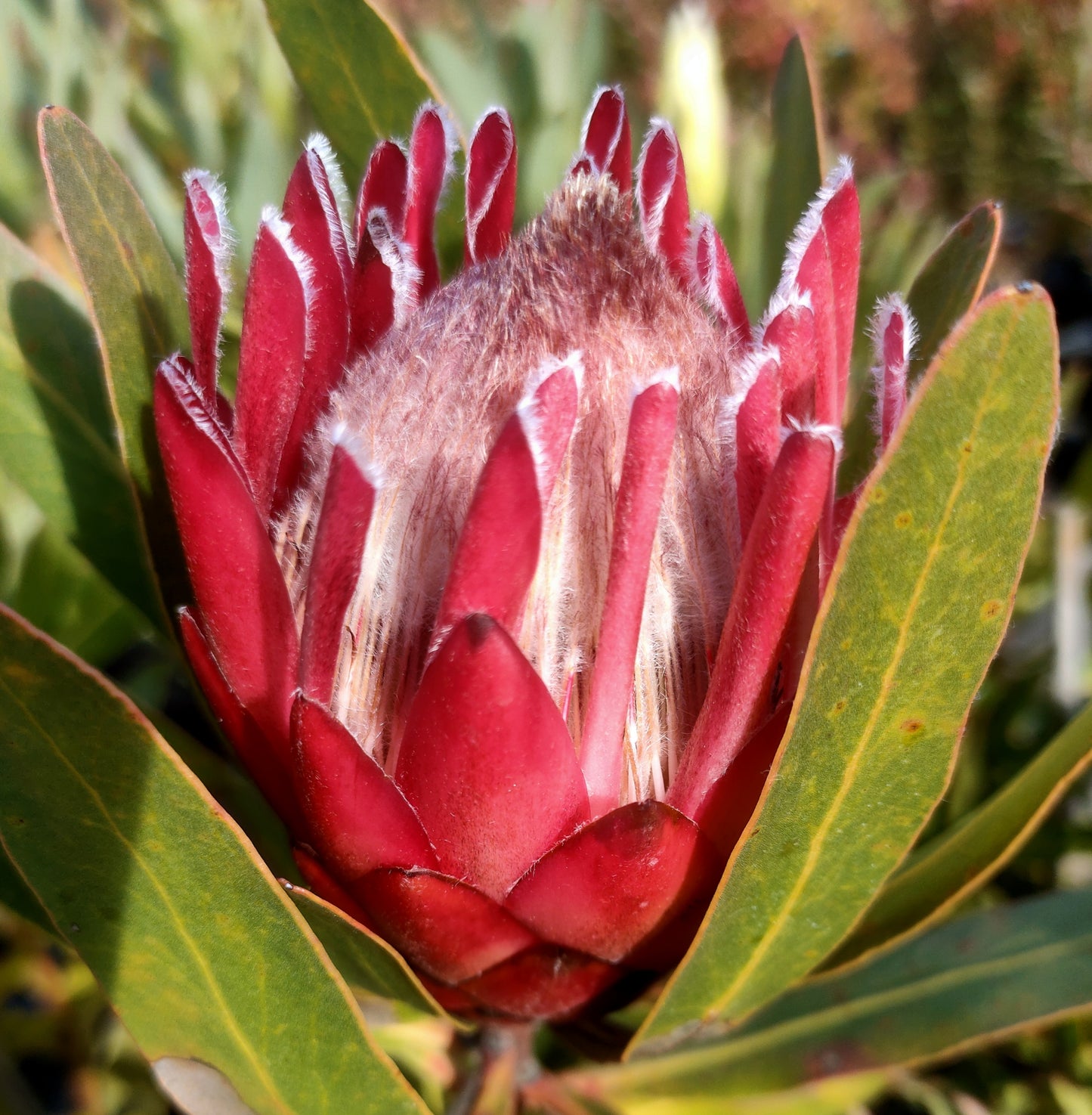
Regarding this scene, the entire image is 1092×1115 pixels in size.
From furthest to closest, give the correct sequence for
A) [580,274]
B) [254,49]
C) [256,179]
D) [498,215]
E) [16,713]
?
[254,49] < [256,179] < [498,215] < [580,274] < [16,713]

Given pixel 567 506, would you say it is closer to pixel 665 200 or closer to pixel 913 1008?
pixel 665 200

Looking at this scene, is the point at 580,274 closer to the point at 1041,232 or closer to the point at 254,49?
the point at 254,49

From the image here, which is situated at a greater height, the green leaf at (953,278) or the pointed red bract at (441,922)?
the green leaf at (953,278)

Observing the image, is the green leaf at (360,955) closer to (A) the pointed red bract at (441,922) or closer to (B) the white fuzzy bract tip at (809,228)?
(A) the pointed red bract at (441,922)

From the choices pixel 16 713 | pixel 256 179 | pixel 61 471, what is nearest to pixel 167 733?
pixel 61 471

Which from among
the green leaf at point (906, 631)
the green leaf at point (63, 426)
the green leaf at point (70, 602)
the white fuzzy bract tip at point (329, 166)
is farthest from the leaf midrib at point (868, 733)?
the green leaf at point (70, 602)

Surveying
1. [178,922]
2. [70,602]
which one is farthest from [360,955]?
[70,602]

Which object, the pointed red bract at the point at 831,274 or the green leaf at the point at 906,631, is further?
the pointed red bract at the point at 831,274
